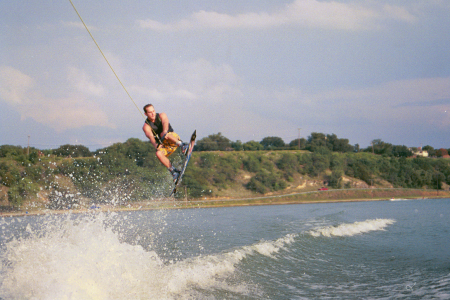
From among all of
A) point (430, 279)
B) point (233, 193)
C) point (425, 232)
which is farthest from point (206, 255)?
point (233, 193)

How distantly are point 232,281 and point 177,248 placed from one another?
12.9ft

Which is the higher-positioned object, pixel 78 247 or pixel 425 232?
pixel 78 247

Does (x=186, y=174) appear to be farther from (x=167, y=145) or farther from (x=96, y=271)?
(x=96, y=271)

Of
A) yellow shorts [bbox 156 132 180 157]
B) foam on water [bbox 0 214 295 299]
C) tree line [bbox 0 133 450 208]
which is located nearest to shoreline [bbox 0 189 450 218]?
tree line [bbox 0 133 450 208]

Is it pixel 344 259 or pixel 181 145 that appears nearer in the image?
pixel 181 145

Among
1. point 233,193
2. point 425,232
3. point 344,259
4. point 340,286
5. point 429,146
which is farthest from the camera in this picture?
point 429,146

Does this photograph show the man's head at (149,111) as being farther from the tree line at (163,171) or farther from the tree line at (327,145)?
the tree line at (327,145)

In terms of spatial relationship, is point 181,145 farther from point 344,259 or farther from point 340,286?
point 344,259

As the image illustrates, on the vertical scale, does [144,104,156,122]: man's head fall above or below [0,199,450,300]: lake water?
above

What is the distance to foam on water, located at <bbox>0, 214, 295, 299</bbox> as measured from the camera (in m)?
5.70

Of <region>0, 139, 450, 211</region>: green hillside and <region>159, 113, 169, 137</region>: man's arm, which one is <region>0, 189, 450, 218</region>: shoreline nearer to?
<region>0, 139, 450, 211</region>: green hillside

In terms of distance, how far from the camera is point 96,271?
20.1ft

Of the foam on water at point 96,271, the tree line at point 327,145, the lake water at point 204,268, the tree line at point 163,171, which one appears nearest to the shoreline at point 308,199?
the tree line at point 163,171

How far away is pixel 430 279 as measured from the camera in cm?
782
